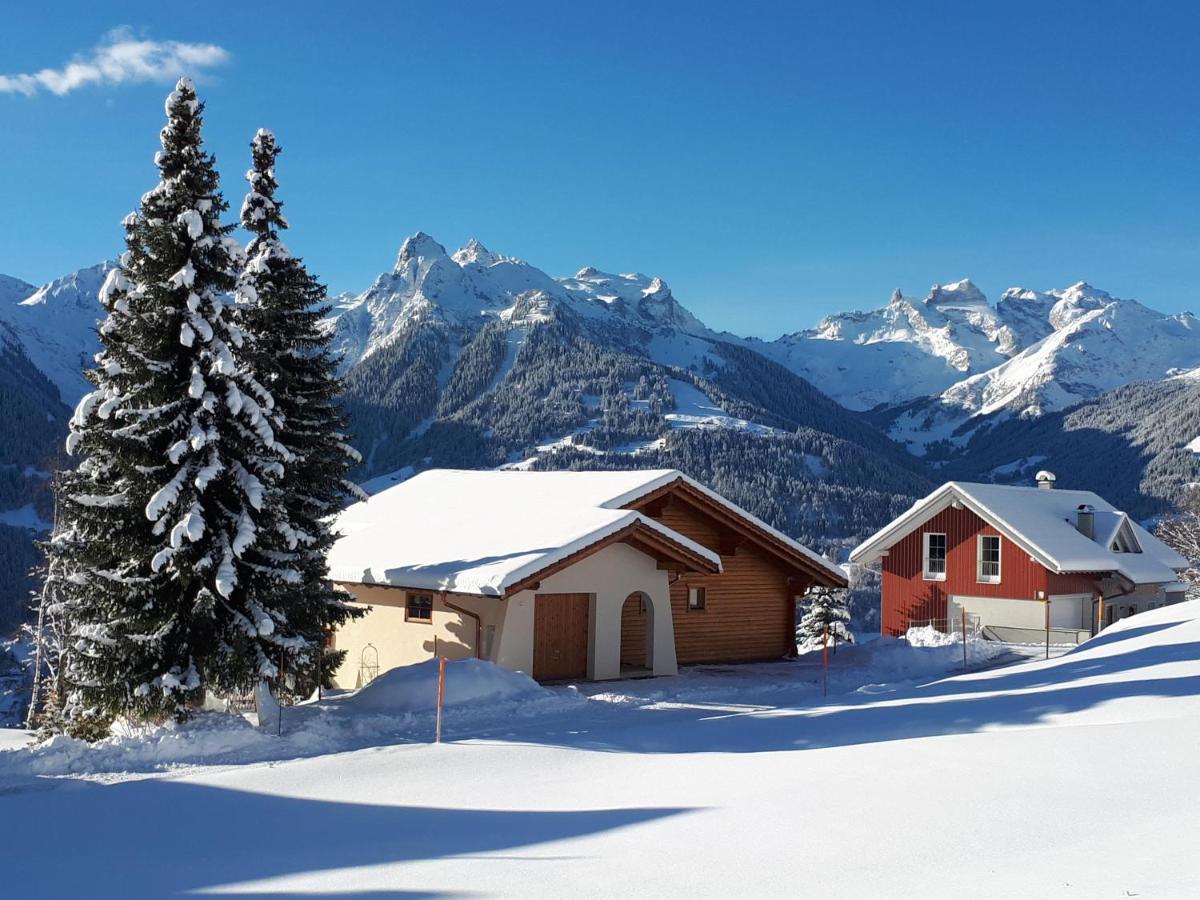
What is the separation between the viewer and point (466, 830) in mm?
9242

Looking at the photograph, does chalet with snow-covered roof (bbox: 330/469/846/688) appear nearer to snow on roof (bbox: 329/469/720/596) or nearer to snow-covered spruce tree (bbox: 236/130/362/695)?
snow on roof (bbox: 329/469/720/596)

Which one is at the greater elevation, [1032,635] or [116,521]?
[116,521]

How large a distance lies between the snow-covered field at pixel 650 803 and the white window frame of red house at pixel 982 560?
75.6ft

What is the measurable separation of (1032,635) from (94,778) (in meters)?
32.0

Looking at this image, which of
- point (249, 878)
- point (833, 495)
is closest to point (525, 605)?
point (249, 878)

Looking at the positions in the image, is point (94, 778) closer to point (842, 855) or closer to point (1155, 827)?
point (842, 855)

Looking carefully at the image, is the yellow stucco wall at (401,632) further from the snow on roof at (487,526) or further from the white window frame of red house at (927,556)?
the white window frame of red house at (927,556)

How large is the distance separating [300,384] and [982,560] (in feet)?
93.8

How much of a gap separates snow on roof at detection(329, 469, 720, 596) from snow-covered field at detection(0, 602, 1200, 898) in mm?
3981

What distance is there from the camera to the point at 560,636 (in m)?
21.8

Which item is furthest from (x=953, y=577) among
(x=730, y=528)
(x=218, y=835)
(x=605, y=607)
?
(x=218, y=835)

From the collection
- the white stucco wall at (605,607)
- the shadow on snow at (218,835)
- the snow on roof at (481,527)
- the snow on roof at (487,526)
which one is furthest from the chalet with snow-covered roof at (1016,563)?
the shadow on snow at (218,835)

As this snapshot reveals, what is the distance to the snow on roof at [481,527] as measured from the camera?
20531mm

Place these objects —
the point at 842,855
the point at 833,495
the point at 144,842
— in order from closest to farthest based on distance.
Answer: the point at 842,855, the point at 144,842, the point at 833,495
